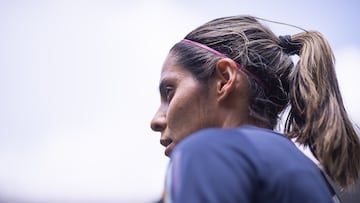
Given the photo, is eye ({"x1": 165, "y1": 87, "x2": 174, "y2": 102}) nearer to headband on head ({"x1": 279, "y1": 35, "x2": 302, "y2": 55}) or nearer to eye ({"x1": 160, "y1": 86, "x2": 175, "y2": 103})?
eye ({"x1": 160, "y1": 86, "x2": 175, "y2": 103})

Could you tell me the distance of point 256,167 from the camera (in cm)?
63

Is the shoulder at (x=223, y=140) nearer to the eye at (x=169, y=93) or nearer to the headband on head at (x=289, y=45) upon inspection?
the eye at (x=169, y=93)

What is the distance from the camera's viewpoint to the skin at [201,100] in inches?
34.9

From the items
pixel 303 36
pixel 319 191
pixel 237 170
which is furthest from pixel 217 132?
pixel 303 36

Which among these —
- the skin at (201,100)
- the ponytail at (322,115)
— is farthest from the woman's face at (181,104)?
the ponytail at (322,115)

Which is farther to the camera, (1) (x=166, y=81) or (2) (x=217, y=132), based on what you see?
(1) (x=166, y=81)

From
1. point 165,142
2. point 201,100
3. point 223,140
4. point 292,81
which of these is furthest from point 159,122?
point 223,140

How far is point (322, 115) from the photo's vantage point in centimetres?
92

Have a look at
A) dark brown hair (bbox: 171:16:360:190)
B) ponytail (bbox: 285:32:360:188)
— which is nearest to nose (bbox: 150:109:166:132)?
dark brown hair (bbox: 171:16:360:190)

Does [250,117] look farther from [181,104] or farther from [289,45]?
[289,45]

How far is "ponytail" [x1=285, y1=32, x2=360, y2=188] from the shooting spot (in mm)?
863

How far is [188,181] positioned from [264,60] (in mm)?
465

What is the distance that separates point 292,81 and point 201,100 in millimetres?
232

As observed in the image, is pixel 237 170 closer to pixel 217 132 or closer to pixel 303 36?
pixel 217 132
